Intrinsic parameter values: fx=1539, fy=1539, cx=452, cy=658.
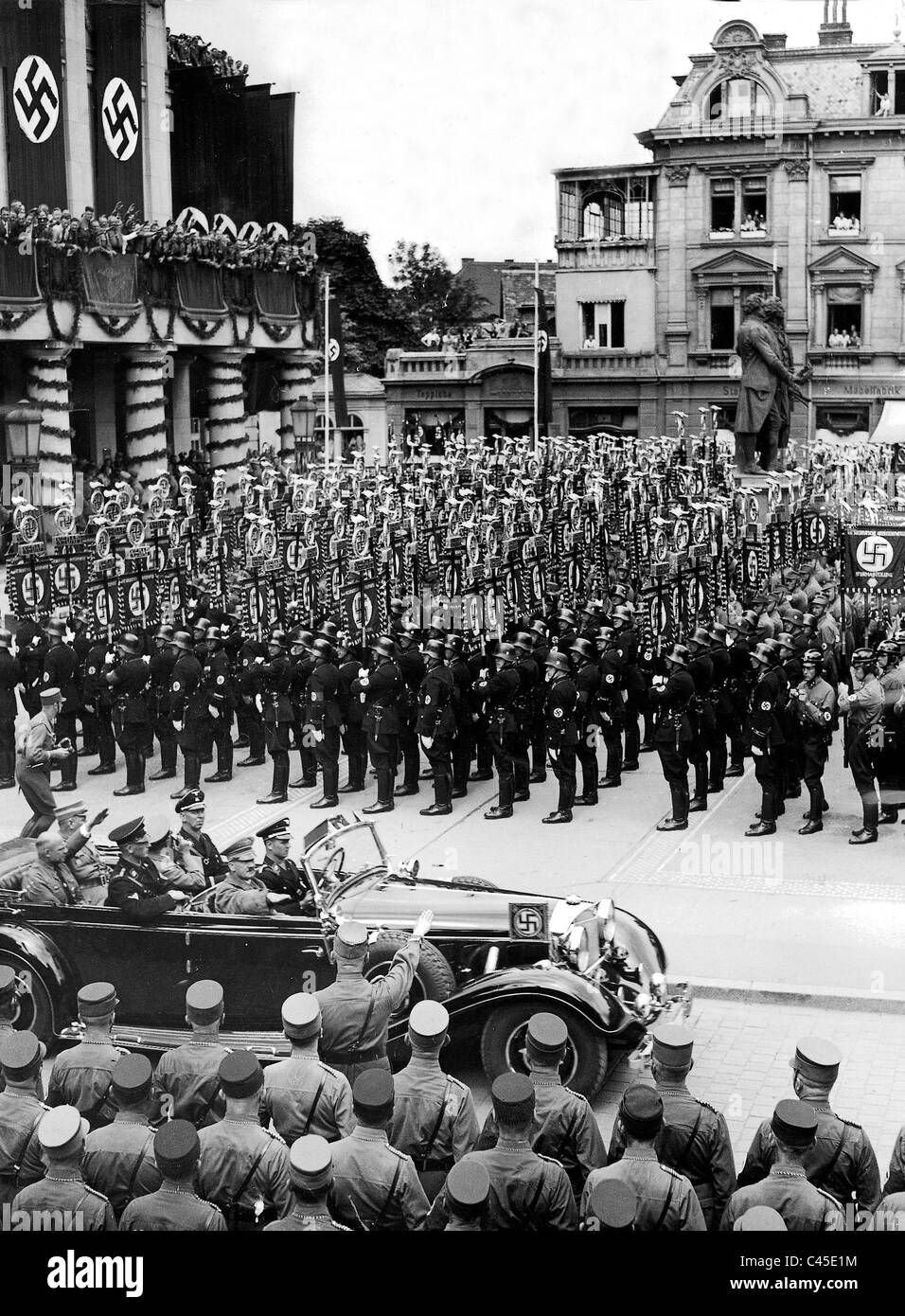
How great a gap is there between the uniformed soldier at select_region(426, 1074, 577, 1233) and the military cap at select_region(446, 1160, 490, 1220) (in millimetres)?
110

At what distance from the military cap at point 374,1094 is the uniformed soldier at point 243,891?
9.27 feet

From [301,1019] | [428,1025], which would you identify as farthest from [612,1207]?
[301,1019]

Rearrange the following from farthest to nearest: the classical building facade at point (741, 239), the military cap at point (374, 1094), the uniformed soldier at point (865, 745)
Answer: the classical building facade at point (741, 239) → the uniformed soldier at point (865, 745) → the military cap at point (374, 1094)

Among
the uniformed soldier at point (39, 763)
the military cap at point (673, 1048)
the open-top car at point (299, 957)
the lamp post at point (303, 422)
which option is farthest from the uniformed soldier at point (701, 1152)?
the lamp post at point (303, 422)

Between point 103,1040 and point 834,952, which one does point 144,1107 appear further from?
point 834,952

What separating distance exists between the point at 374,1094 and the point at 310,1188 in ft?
1.92

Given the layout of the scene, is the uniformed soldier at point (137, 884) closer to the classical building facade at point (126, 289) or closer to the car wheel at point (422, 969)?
the car wheel at point (422, 969)

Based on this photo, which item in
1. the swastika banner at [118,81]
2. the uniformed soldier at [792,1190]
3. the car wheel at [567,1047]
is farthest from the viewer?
the swastika banner at [118,81]

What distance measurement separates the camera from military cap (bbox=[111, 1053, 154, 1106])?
20.3ft

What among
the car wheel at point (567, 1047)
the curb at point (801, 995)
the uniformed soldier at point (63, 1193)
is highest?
the uniformed soldier at point (63, 1193)

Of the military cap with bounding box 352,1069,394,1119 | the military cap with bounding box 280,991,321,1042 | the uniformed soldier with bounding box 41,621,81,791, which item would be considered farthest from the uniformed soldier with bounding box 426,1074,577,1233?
the uniformed soldier with bounding box 41,621,81,791

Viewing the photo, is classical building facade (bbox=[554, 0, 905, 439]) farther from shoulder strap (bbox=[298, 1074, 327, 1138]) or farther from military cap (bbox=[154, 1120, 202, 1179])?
military cap (bbox=[154, 1120, 202, 1179])

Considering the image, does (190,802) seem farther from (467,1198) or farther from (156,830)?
(467,1198)

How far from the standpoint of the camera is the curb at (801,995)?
971cm
